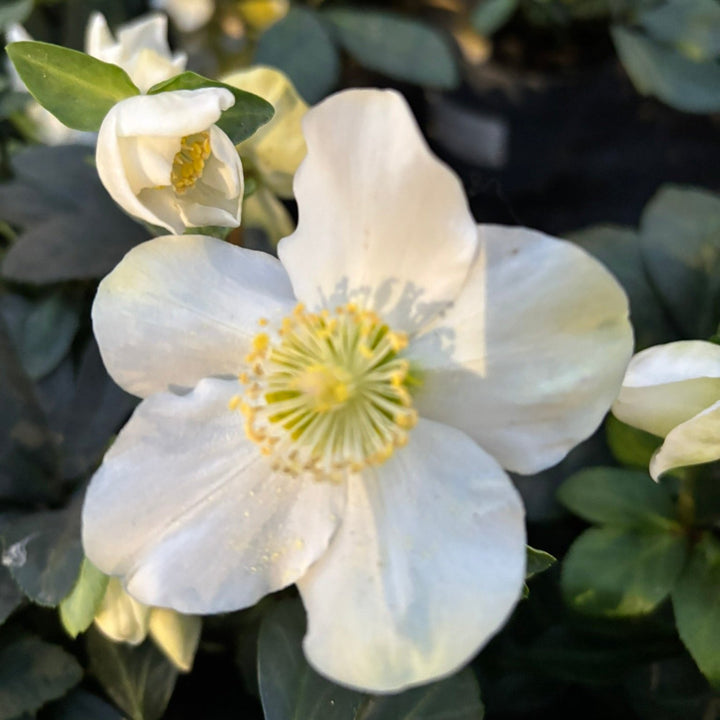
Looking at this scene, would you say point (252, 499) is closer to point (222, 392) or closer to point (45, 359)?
point (222, 392)

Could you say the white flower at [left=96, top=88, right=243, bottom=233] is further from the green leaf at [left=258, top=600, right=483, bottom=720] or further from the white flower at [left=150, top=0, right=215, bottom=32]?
the white flower at [left=150, top=0, right=215, bottom=32]

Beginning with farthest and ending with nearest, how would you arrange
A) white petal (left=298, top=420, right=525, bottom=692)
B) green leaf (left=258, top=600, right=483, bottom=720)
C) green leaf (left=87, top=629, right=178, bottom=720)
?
1. green leaf (left=87, top=629, right=178, bottom=720)
2. green leaf (left=258, top=600, right=483, bottom=720)
3. white petal (left=298, top=420, right=525, bottom=692)

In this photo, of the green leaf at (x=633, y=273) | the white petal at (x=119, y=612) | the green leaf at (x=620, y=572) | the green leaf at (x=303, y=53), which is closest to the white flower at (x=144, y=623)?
the white petal at (x=119, y=612)

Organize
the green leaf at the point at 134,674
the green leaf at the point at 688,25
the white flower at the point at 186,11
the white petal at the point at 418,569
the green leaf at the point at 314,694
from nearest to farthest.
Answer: the white petal at the point at 418,569
the green leaf at the point at 314,694
the green leaf at the point at 134,674
the green leaf at the point at 688,25
the white flower at the point at 186,11

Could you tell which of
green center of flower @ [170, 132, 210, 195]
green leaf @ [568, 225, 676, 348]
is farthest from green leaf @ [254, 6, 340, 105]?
green center of flower @ [170, 132, 210, 195]

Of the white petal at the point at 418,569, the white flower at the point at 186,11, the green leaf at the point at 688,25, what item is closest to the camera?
the white petal at the point at 418,569

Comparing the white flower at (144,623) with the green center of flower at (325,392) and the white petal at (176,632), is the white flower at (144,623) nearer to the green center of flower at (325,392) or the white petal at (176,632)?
the white petal at (176,632)

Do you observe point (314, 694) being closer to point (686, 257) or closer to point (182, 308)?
A: point (182, 308)
